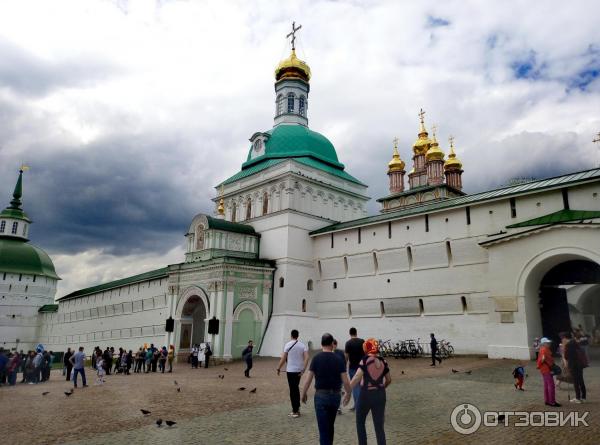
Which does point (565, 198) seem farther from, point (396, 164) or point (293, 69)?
point (396, 164)

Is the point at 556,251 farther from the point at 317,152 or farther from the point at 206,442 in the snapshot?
the point at 317,152

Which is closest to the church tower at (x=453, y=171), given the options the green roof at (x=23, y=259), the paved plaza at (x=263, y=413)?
the paved plaza at (x=263, y=413)

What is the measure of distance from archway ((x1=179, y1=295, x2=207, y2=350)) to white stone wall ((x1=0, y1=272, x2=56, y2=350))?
3570 cm

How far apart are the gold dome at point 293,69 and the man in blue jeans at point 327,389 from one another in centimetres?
3755

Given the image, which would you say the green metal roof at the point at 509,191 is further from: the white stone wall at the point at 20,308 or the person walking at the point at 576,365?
the white stone wall at the point at 20,308

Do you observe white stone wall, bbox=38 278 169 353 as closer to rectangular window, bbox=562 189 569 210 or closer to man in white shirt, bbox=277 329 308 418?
man in white shirt, bbox=277 329 308 418

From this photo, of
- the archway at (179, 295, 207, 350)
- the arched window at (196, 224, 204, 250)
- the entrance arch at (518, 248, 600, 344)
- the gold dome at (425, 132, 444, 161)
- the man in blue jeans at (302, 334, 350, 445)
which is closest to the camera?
the man in blue jeans at (302, 334, 350, 445)

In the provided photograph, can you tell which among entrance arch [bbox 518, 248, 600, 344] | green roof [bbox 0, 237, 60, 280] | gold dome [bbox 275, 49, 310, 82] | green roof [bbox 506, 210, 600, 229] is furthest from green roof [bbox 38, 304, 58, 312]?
entrance arch [bbox 518, 248, 600, 344]

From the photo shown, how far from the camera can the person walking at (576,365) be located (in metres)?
9.48

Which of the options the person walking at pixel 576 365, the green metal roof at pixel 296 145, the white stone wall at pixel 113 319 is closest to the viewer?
the person walking at pixel 576 365

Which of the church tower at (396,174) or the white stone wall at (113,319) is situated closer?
the white stone wall at (113,319)

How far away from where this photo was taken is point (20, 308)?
2203 inches

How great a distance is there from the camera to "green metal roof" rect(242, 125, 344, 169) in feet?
119

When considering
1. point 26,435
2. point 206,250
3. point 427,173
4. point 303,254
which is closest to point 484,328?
point 303,254
